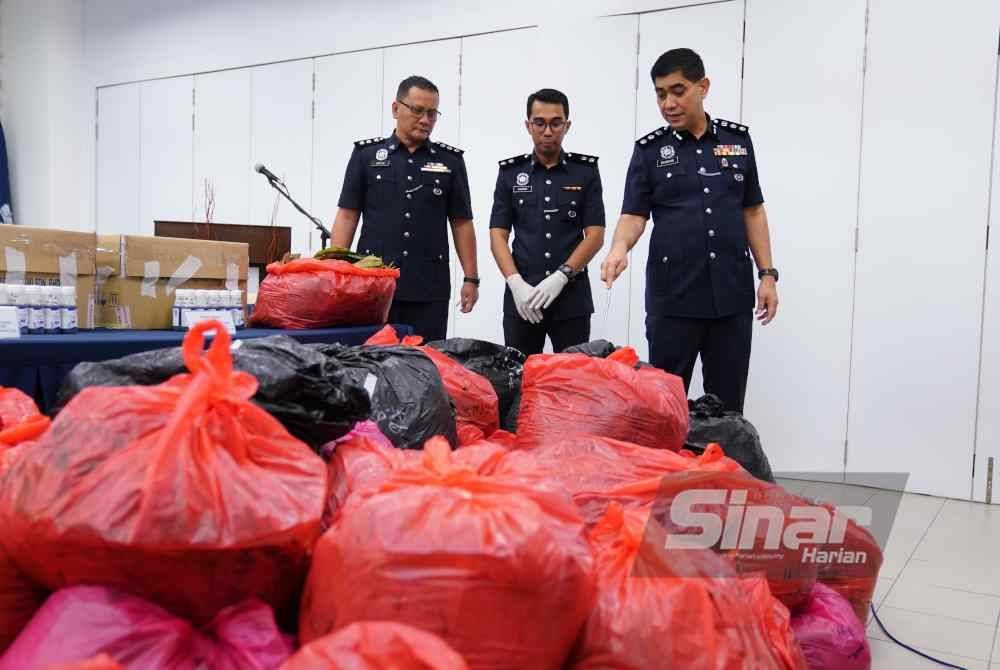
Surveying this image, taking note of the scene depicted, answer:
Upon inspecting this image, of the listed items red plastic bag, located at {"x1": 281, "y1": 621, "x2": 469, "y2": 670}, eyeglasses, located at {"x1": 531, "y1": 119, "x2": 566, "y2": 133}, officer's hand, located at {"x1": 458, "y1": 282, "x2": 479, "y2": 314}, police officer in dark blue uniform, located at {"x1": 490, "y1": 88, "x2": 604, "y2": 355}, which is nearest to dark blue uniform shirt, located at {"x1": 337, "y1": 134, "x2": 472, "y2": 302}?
officer's hand, located at {"x1": 458, "y1": 282, "x2": 479, "y2": 314}

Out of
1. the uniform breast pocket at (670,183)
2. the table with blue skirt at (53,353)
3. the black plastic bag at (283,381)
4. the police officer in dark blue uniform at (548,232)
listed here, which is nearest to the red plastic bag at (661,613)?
the black plastic bag at (283,381)

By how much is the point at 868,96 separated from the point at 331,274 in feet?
8.68

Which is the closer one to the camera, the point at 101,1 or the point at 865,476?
the point at 865,476

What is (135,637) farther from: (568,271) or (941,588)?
(568,271)

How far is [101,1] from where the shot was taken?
22.1ft

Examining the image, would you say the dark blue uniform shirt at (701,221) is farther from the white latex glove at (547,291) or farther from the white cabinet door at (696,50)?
the white cabinet door at (696,50)

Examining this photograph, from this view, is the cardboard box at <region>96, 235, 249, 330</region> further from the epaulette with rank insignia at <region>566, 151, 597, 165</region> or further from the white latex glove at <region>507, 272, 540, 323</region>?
the epaulette with rank insignia at <region>566, 151, 597, 165</region>

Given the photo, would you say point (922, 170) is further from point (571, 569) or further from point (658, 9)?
point (571, 569)

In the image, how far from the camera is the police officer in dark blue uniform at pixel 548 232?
3.35m

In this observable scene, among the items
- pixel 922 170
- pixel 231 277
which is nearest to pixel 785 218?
pixel 922 170

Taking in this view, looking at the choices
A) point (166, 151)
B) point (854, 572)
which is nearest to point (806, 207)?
point (854, 572)

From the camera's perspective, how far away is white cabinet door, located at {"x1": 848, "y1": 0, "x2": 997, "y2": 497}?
3574mm

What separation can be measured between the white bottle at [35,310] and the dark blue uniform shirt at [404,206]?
4.97ft

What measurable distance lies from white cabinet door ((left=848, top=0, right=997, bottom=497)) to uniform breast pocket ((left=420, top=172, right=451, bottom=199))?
6.32 feet
